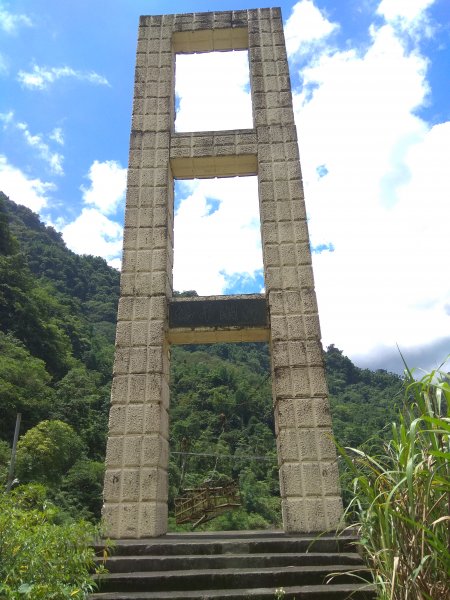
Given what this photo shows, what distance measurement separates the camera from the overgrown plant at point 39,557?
8.83 ft

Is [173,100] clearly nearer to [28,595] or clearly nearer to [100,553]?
[100,553]

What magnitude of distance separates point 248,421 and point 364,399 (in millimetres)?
12728

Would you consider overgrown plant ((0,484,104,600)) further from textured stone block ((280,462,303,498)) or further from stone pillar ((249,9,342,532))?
stone pillar ((249,9,342,532))

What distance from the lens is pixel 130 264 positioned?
635 centimetres

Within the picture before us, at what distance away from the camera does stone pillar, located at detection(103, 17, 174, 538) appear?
5250mm

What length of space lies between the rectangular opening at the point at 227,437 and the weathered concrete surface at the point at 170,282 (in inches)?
784

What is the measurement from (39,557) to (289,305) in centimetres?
396

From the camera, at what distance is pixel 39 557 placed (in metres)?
2.88

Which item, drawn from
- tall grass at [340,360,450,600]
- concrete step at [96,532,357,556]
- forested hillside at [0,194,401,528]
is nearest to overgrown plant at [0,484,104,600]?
concrete step at [96,532,357,556]

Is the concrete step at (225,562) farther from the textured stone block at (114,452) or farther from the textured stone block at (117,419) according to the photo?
the textured stone block at (117,419)

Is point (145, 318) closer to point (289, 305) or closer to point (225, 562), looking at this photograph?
point (289, 305)

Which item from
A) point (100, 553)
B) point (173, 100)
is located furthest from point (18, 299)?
point (100, 553)

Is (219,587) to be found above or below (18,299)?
below

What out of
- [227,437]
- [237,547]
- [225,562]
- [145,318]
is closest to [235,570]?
[225,562]
